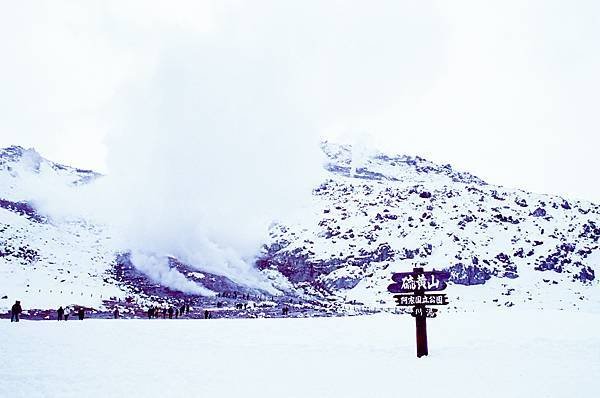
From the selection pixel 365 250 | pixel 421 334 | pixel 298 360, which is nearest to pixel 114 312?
pixel 298 360

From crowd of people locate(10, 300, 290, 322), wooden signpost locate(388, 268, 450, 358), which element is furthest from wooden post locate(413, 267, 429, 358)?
crowd of people locate(10, 300, 290, 322)

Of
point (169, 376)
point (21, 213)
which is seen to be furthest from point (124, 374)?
point (21, 213)

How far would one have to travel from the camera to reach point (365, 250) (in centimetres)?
8175

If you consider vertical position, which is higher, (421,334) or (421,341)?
(421,334)

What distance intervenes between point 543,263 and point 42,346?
229 ft

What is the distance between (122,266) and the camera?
67.6 m

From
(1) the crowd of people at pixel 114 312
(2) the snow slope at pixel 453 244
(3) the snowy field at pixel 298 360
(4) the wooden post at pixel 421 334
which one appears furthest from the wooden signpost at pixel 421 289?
(2) the snow slope at pixel 453 244

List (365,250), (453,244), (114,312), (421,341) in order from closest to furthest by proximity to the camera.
Answer: (421,341), (114,312), (453,244), (365,250)

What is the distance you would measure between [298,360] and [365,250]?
210 ft

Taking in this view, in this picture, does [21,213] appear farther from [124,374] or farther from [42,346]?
[124,374]

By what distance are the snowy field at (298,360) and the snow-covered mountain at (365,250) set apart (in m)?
26.0

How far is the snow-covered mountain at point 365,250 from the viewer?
192 ft

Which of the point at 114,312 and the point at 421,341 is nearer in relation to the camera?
the point at 421,341

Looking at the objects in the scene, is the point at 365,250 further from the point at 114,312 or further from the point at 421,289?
the point at 421,289
